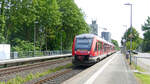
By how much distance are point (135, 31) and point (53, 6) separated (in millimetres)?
62638

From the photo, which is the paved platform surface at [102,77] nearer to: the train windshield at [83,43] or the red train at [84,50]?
the red train at [84,50]

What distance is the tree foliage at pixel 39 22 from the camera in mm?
28828

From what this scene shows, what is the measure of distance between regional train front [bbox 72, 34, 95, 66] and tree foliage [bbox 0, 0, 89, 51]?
12.7m

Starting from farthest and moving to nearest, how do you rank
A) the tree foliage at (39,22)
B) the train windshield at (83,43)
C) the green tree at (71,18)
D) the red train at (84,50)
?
the green tree at (71,18), the tree foliage at (39,22), the train windshield at (83,43), the red train at (84,50)

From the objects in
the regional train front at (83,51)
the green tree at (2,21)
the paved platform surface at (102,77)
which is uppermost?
the green tree at (2,21)

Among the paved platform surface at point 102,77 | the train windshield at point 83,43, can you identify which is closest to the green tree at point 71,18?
the train windshield at point 83,43

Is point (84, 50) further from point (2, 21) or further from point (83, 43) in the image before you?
point (2, 21)

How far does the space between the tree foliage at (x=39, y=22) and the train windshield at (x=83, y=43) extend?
1262 centimetres

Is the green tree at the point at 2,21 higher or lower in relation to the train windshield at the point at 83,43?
higher

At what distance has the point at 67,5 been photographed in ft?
125

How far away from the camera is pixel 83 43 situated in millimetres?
16109

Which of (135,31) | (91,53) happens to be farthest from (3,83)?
(135,31)

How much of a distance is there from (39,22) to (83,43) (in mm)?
19500

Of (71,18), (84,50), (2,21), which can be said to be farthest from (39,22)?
(84,50)
